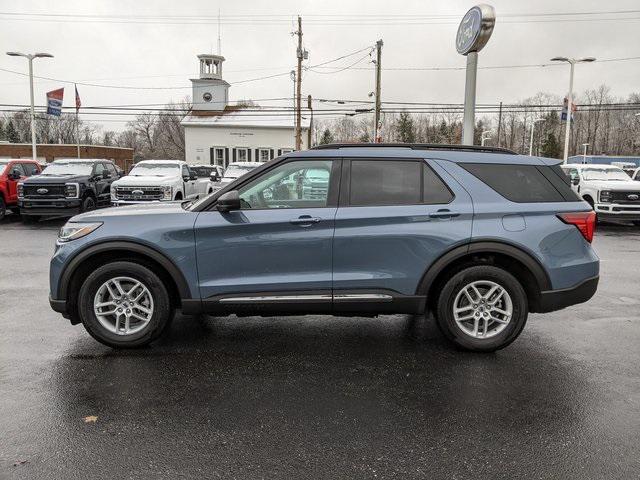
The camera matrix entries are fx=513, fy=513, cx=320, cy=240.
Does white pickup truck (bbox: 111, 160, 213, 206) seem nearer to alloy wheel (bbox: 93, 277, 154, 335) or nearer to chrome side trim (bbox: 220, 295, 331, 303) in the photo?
alloy wheel (bbox: 93, 277, 154, 335)

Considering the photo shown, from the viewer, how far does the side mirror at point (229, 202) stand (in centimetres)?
435

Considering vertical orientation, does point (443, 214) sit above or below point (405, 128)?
below

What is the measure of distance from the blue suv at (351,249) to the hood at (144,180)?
34.1 feet

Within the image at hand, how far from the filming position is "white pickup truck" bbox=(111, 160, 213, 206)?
14.5 m

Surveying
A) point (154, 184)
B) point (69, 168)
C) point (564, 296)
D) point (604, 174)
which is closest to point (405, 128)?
point (604, 174)

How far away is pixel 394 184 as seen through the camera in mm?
4586

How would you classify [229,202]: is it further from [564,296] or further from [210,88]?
[210,88]

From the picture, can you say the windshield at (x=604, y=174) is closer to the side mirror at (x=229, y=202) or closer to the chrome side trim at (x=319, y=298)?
A: the chrome side trim at (x=319, y=298)

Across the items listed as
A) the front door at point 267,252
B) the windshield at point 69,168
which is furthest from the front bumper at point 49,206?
the front door at point 267,252

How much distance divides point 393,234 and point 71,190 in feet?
42.4

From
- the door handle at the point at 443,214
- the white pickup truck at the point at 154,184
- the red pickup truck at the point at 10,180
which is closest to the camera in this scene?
the door handle at the point at 443,214

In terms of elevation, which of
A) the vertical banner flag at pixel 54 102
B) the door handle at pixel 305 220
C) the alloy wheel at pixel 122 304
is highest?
the vertical banner flag at pixel 54 102

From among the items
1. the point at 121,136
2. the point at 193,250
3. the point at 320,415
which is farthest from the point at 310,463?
the point at 121,136

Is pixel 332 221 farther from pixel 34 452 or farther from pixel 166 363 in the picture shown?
pixel 34 452
